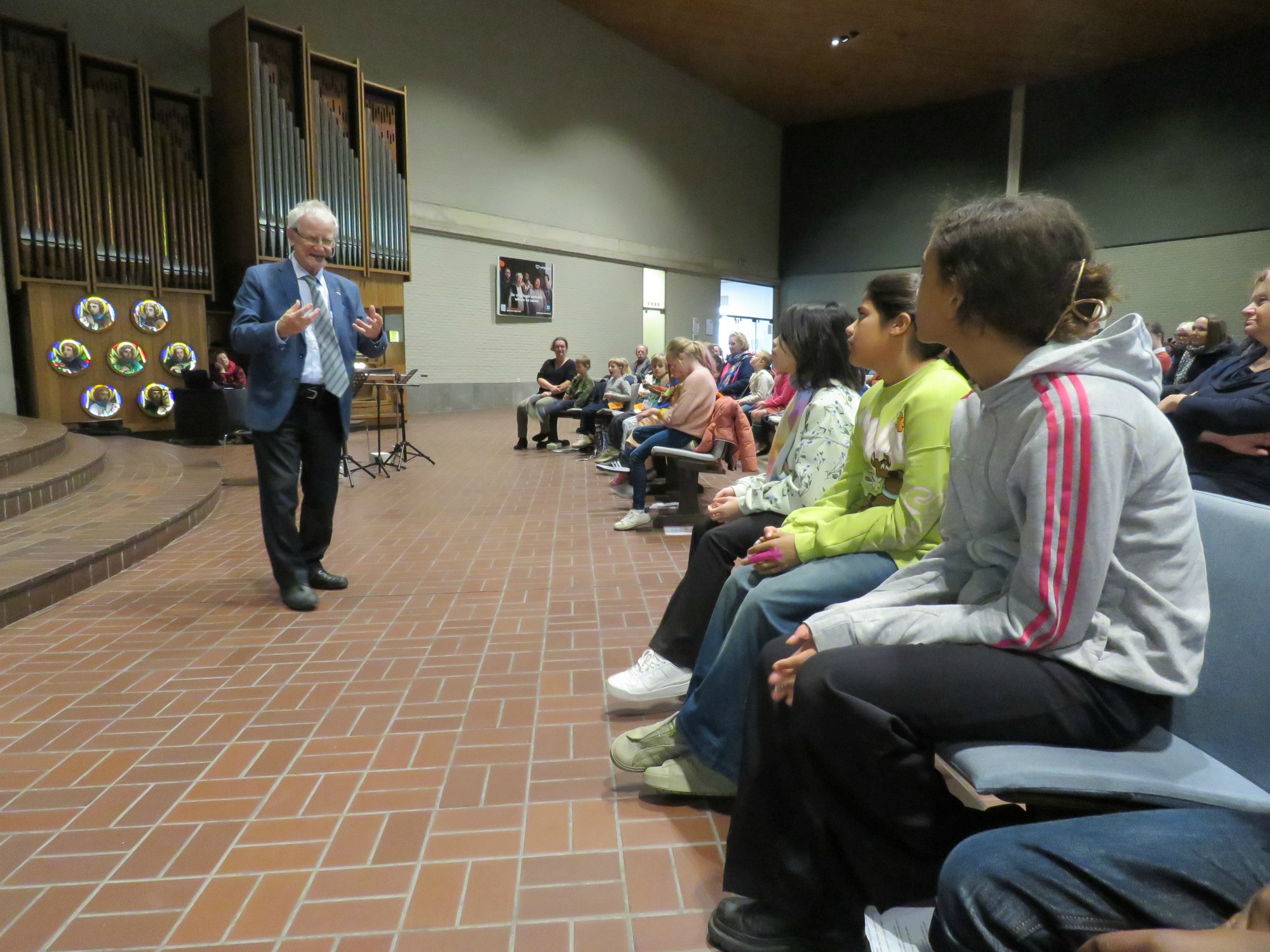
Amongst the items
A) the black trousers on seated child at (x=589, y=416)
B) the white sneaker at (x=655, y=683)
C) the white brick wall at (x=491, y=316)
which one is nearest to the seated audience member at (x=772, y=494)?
the white sneaker at (x=655, y=683)

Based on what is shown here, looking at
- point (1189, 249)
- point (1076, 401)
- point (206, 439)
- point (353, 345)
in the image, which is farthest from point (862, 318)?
point (1189, 249)

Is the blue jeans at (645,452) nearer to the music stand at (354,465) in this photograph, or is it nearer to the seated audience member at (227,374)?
the music stand at (354,465)

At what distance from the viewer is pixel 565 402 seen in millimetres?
9578

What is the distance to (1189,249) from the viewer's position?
1477 centimetres

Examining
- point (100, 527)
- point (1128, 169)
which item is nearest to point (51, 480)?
point (100, 527)

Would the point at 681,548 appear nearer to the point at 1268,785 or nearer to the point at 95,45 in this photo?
the point at 1268,785

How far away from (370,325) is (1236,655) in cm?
353

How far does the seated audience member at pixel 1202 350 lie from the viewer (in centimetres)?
389

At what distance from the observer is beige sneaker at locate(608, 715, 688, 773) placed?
208 centimetres

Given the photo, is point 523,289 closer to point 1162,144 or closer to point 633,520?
point 633,520

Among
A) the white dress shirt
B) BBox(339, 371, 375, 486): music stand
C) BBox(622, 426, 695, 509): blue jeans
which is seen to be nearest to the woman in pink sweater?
BBox(622, 426, 695, 509): blue jeans

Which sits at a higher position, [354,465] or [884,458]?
[884,458]

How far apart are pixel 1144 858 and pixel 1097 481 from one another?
52cm

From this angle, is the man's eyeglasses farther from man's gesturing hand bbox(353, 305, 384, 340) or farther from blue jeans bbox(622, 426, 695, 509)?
blue jeans bbox(622, 426, 695, 509)
